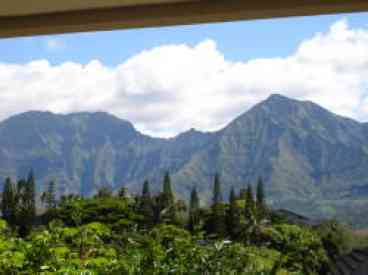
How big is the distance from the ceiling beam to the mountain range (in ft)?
386

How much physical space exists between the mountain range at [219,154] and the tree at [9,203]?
Result: 92.0 m

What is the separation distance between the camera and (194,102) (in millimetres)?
146375

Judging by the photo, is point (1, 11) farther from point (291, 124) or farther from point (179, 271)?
point (291, 124)

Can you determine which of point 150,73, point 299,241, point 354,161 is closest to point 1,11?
point 299,241

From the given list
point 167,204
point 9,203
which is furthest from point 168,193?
point 9,203

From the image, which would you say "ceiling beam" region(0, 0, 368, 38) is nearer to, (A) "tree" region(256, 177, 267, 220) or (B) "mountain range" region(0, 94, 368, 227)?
(A) "tree" region(256, 177, 267, 220)

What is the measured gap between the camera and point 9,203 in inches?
1163

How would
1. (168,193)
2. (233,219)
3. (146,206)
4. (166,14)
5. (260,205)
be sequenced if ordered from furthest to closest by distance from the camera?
(168,193) → (146,206) → (260,205) → (233,219) → (166,14)

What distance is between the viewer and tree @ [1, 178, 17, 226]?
28.5 meters

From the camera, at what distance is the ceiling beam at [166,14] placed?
4.55 ft

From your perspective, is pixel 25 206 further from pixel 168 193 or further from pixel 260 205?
pixel 260 205

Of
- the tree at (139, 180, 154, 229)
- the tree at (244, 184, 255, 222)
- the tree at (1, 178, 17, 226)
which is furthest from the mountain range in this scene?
the tree at (1, 178, 17, 226)

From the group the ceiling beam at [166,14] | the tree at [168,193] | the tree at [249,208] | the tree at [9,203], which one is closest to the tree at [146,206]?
the tree at [168,193]

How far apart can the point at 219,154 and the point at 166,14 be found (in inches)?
6344
